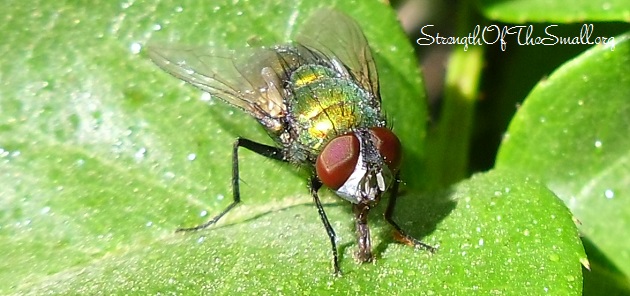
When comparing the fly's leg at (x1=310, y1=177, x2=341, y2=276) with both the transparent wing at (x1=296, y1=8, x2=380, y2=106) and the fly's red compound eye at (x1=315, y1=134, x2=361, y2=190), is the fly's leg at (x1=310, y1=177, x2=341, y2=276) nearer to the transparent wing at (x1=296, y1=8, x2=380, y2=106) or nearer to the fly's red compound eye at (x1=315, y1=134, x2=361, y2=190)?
the fly's red compound eye at (x1=315, y1=134, x2=361, y2=190)

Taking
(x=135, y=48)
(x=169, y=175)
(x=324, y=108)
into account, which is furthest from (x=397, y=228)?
(x=135, y=48)

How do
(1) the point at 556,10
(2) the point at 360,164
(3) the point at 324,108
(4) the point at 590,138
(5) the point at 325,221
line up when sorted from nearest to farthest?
1. (2) the point at 360,164
2. (5) the point at 325,221
3. (3) the point at 324,108
4. (4) the point at 590,138
5. (1) the point at 556,10


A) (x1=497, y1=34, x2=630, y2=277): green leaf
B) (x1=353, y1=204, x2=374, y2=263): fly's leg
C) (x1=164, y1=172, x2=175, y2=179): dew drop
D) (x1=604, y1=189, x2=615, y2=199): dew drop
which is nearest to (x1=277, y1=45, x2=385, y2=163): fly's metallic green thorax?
(x1=353, y1=204, x2=374, y2=263): fly's leg

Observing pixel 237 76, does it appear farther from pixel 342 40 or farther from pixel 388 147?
pixel 388 147

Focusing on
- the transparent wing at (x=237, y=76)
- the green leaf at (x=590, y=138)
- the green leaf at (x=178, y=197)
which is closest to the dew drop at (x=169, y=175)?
the green leaf at (x=178, y=197)

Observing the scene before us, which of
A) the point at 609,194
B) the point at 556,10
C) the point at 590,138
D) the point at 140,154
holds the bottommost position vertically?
the point at 609,194
